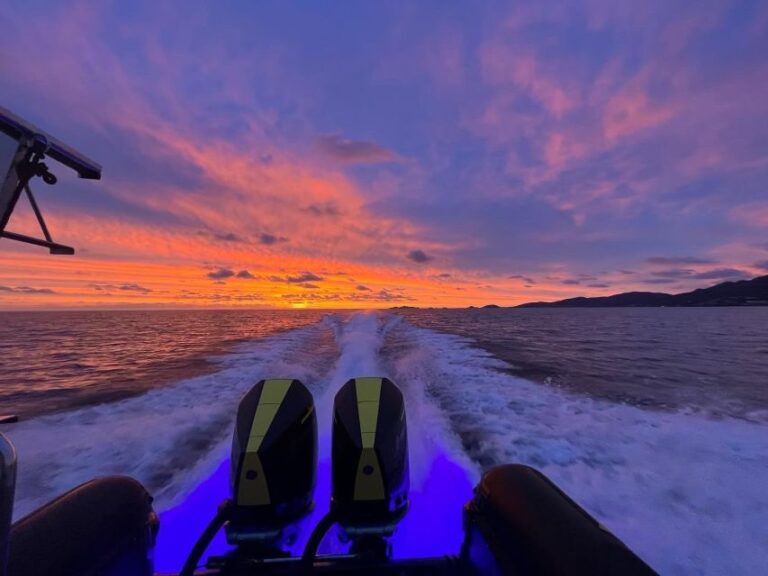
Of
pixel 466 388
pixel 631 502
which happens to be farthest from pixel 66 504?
pixel 466 388

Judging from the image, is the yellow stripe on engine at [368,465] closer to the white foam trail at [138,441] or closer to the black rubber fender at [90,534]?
the black rubber fender at [90,534]

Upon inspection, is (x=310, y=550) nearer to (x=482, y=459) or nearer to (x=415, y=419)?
(x=482, y=459)

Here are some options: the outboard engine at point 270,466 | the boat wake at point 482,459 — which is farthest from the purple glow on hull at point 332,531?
the outboard engine at point 270,466

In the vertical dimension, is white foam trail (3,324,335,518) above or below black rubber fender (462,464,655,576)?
below

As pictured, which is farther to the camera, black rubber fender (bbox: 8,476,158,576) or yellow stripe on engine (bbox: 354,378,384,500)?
yellow stripe on engine (bbox: 354,378,384,500)

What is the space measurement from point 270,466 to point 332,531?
128 cm

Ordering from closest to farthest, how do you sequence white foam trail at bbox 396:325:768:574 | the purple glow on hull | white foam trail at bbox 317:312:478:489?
the purple glow on hull → white foam trail at bbox 396:325:768:574 → white foam trail at bbox 317:312:478:489

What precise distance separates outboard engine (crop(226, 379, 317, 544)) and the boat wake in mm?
1129

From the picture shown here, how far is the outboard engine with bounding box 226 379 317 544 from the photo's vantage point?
2223mm

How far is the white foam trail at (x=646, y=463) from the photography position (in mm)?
3111

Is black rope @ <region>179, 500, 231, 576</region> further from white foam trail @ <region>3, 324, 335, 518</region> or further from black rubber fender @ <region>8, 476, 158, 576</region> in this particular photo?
white foam trail @ <region>3, 324, 335, 518</region>

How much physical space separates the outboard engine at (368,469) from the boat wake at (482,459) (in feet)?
3.02

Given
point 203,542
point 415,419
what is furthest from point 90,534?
point 415,419

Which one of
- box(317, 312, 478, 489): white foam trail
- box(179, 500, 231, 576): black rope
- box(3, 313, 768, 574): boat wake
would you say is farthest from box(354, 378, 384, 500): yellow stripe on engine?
box(317, 312, 478, 489): white foam trail
